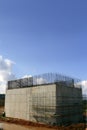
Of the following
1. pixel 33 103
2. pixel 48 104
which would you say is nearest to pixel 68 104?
pixel 48 104

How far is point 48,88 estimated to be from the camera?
2581 centimetres

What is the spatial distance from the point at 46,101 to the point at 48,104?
21.2 inches

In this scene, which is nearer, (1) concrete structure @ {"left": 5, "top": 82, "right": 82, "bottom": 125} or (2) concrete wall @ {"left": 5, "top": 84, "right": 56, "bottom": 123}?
(1) concrete structure @ {"left": 5, "top": 82, "right": 82, "bottom": 125}

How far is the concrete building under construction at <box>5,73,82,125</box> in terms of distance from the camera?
81.7ft

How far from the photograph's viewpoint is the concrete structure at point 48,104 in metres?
24.8

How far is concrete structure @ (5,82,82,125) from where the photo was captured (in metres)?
24.8

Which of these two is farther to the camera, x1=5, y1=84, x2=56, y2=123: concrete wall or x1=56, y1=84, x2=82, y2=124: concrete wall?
x1=5, y1=84, x2=56, y2=123: concrete wall

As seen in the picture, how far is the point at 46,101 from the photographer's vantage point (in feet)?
85.0

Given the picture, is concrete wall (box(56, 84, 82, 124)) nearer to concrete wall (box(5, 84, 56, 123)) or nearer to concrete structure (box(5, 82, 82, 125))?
concrete structure (box(5, 82, 82, 125))

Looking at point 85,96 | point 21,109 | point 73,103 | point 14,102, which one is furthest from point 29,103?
point 85,96

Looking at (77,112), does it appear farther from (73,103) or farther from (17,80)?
(17,80)

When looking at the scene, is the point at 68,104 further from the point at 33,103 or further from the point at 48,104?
the point at 33,103

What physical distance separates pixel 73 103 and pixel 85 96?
451 centimetres

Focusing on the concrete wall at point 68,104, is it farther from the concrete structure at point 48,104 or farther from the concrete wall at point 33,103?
the concrete wall at point 33,103
